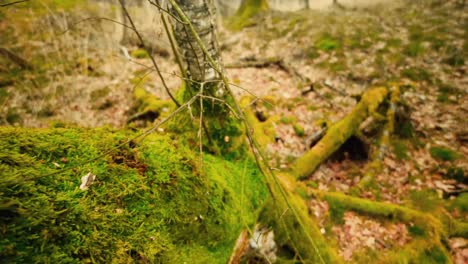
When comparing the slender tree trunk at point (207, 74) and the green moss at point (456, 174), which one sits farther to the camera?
the green moss at point (456, 174)

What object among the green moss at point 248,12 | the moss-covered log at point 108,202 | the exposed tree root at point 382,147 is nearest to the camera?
the moss-covered log at point 108,202

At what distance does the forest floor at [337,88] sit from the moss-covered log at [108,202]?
668 mm

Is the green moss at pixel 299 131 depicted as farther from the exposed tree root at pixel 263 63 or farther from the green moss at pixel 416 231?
the exposed tree root at pixel 263 63

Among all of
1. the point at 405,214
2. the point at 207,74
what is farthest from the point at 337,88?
the point at 207,74

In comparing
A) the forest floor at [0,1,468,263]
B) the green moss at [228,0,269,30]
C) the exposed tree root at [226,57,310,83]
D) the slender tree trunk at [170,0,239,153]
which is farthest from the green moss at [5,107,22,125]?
the green moss at [228,0,269,30]

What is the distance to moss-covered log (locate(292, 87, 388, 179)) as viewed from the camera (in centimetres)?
430

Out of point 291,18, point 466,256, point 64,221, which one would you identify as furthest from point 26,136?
point 291,18

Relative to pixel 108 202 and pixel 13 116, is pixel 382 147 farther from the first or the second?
pixel 13 116

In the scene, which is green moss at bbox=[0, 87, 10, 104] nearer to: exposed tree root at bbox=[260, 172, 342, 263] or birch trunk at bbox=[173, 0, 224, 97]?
birch trunk at bbox=[173, 0, 224, 97]

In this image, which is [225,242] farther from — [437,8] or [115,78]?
[437,8]

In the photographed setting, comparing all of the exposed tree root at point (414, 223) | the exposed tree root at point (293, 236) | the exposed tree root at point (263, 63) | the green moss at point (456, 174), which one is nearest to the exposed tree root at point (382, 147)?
the exposed tree root at point (414, 223)

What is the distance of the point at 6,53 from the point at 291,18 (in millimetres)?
11576

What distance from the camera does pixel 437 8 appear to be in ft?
33.4

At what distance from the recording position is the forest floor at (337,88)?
4164 millimetres
